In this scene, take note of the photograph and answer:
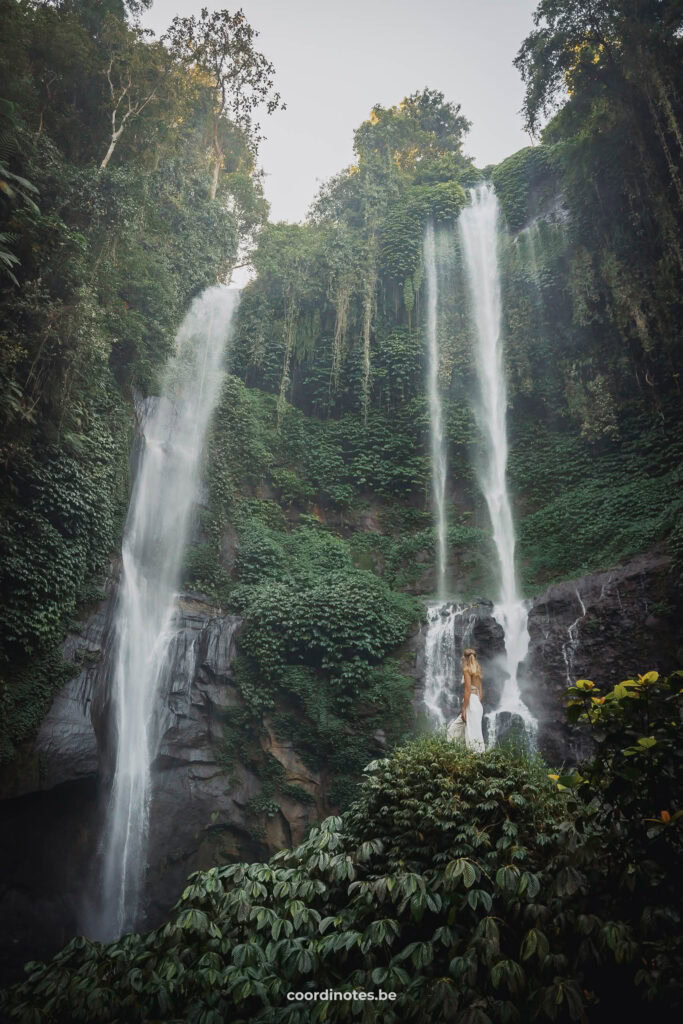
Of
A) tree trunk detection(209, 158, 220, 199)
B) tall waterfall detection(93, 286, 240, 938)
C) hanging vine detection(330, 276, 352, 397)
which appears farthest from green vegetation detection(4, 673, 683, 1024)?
tree trunk detection(209, 158, 220, 199)

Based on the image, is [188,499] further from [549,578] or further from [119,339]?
[549,578]

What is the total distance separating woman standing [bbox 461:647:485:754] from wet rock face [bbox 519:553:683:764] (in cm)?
339

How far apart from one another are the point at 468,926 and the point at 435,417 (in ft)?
54.9

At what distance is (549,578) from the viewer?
46.0ft

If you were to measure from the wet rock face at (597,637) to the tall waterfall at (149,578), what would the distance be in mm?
7462

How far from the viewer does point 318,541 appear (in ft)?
52.3

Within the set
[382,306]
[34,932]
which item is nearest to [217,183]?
[382,306]

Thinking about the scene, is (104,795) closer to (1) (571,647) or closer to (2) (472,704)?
(2) (472,704)

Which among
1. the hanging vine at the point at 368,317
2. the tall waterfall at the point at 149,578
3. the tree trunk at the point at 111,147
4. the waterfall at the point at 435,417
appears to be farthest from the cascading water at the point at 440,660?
the tree trunk at the point at 111,147

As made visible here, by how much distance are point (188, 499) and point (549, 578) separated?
955 centimetres

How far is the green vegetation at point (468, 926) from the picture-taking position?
230 centimetres

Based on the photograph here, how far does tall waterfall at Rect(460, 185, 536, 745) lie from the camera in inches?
467

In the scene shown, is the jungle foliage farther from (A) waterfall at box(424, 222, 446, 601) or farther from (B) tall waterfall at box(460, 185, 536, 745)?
(B) tall waterfall at box(460, 185, 536, 745)

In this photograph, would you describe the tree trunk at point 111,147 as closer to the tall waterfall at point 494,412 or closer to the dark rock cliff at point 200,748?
the dark rock cliff at point 200,748
